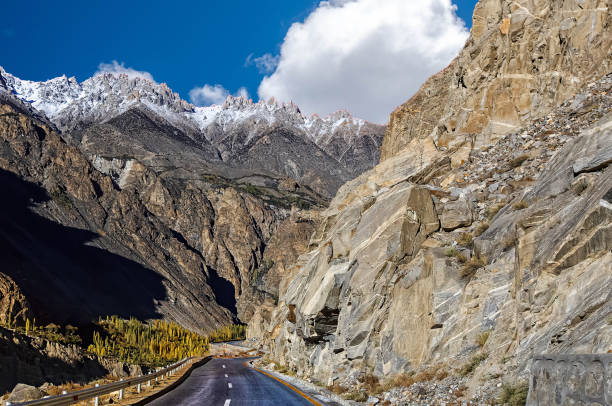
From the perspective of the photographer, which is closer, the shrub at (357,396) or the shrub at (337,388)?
the shrub at (357,396)

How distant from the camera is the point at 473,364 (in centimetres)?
1345

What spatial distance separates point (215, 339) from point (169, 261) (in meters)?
49.6

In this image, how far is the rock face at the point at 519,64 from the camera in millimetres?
25875

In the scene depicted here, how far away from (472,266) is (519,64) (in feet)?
58.8


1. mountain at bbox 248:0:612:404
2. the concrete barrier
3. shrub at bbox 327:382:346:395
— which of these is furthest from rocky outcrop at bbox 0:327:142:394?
the concrete barrier

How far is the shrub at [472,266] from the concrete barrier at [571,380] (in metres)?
8.29

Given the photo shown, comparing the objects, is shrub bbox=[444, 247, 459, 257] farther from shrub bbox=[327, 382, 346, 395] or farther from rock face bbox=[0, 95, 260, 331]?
rock face bbox=[0, 95, 260, 331]

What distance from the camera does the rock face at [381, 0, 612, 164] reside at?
25875 mm

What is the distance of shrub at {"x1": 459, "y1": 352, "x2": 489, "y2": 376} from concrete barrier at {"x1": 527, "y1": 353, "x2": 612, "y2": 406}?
4.58 meters

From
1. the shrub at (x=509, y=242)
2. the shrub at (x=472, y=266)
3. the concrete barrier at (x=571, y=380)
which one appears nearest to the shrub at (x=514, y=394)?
the concrete barrier at (x=571, y=380)

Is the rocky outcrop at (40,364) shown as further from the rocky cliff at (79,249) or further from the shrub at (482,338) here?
the shrub at (482,338)

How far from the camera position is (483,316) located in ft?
49.9

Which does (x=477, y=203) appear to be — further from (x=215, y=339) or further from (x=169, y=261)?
(x=169, y=261)

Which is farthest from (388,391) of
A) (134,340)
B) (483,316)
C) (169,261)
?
(169,261)
